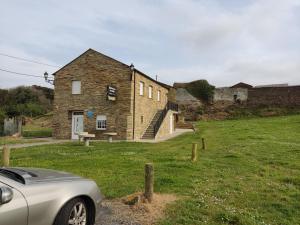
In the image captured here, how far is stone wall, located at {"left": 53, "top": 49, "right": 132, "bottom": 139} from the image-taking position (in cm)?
2447

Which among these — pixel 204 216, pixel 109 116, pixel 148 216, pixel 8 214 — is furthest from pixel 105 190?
pixel 109 116

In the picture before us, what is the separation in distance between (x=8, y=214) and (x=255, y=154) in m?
11.3

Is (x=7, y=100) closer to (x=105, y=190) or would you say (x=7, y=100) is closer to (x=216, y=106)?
(x=216, y=106)

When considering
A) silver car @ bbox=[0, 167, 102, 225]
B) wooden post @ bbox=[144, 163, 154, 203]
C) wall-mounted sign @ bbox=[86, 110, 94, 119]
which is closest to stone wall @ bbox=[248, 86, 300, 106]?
wall-mounted sign @ bbox=[86, 110, 94, 119]

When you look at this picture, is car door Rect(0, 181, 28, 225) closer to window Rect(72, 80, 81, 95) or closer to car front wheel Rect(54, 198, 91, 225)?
car front wheel Rect(54, 198, 91, 225)

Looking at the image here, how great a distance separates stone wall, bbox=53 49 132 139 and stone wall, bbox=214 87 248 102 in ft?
92.0

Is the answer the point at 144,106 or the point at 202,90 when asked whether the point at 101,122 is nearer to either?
the point at 144,106

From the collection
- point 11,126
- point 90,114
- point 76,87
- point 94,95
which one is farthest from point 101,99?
point 11,126

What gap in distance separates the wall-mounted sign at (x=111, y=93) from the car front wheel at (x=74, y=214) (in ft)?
64.7

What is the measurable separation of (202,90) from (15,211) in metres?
48.0

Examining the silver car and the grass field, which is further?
the grass field

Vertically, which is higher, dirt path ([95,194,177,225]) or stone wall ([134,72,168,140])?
stone wall ([134,72,168,140])

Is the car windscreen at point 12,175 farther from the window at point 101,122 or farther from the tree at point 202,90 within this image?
the tree at point 202,90

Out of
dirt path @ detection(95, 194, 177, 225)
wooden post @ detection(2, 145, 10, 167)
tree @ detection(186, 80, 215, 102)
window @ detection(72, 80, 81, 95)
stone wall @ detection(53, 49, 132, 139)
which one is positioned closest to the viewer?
dirt path @ detection(95, 194, 177, 225)
